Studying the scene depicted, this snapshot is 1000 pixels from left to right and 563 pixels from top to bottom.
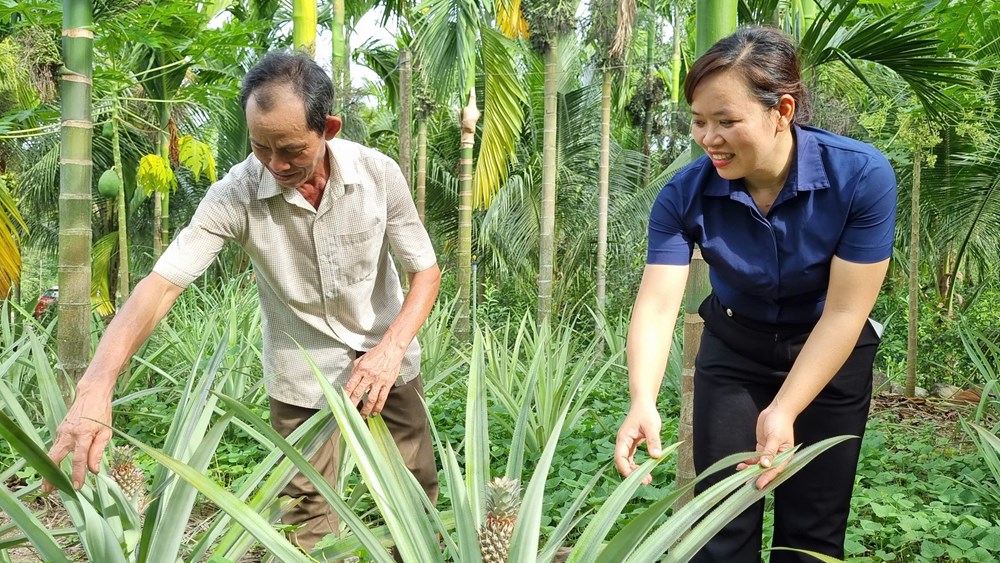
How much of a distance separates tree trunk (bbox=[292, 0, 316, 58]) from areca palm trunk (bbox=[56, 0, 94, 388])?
5.56 feet

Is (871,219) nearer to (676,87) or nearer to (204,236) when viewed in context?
(204,236)

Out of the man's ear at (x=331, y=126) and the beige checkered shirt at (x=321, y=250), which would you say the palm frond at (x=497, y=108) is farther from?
the man's ear at (x=331, y=126)

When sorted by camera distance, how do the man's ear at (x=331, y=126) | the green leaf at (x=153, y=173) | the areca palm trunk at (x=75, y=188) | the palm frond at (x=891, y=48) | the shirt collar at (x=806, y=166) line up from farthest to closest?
the green leaf at (x=153, y=173)
the areca palm trunk at (x=75, y=188)
the palm frond at (x=891, y=48)
the man's ear at (x=331, y=126)
the shirt collar at (x=806, y=166)

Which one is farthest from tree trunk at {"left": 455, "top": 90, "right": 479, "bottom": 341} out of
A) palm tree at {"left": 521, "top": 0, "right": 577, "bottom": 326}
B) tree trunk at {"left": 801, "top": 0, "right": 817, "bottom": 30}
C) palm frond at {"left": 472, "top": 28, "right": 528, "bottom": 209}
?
tree trunk at {"left": 801, "top": 0, "right": 817, "bottom": 30}

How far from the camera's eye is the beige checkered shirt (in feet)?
7.00

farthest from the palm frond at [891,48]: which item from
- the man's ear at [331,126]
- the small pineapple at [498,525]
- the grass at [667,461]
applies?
the small pineapple at [498,525]

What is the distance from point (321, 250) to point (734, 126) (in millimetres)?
1124

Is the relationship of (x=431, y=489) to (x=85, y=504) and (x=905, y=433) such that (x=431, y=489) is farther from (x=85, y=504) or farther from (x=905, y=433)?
(x=905, y=433)

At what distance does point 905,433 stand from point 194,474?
4.07 metres

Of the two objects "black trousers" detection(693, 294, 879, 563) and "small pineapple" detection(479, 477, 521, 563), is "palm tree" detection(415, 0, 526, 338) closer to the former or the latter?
"black trousers" detection(693, 294, 879, 563)

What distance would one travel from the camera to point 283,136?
6.16 feet

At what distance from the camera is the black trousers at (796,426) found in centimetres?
180

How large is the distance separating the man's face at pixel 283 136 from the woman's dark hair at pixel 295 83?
0.01 meters

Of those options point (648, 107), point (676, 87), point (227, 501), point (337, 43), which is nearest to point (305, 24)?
point (337, 43)
